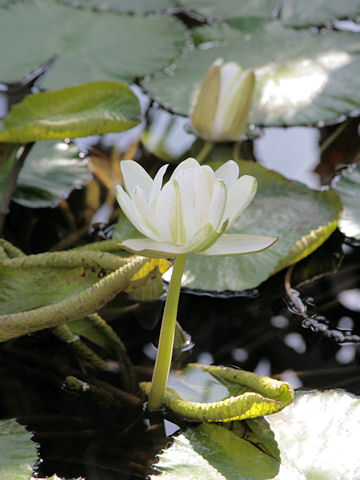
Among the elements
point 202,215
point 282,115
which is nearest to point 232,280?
point 202,215

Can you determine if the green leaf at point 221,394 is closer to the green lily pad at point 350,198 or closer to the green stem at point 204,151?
the green lily pad at point 350,198

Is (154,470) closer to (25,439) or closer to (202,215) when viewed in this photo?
(25,439)

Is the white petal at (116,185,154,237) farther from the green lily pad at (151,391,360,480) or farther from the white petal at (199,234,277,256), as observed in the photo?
the green lily pad at (151,391,360,480)

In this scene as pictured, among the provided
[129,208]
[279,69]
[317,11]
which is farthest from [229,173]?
[317,11]

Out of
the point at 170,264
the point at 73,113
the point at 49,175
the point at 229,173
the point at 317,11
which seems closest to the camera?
the point at 229,173

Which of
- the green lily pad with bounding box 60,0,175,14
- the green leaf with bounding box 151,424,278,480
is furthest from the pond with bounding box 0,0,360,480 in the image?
the green lily pad with bounding box 60,0,175,14

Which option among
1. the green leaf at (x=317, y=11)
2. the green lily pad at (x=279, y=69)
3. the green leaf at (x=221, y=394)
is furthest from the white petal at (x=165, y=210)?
the green leaf at (x=317, y=11)

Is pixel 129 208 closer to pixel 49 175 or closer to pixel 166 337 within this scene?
pixel 166 337
